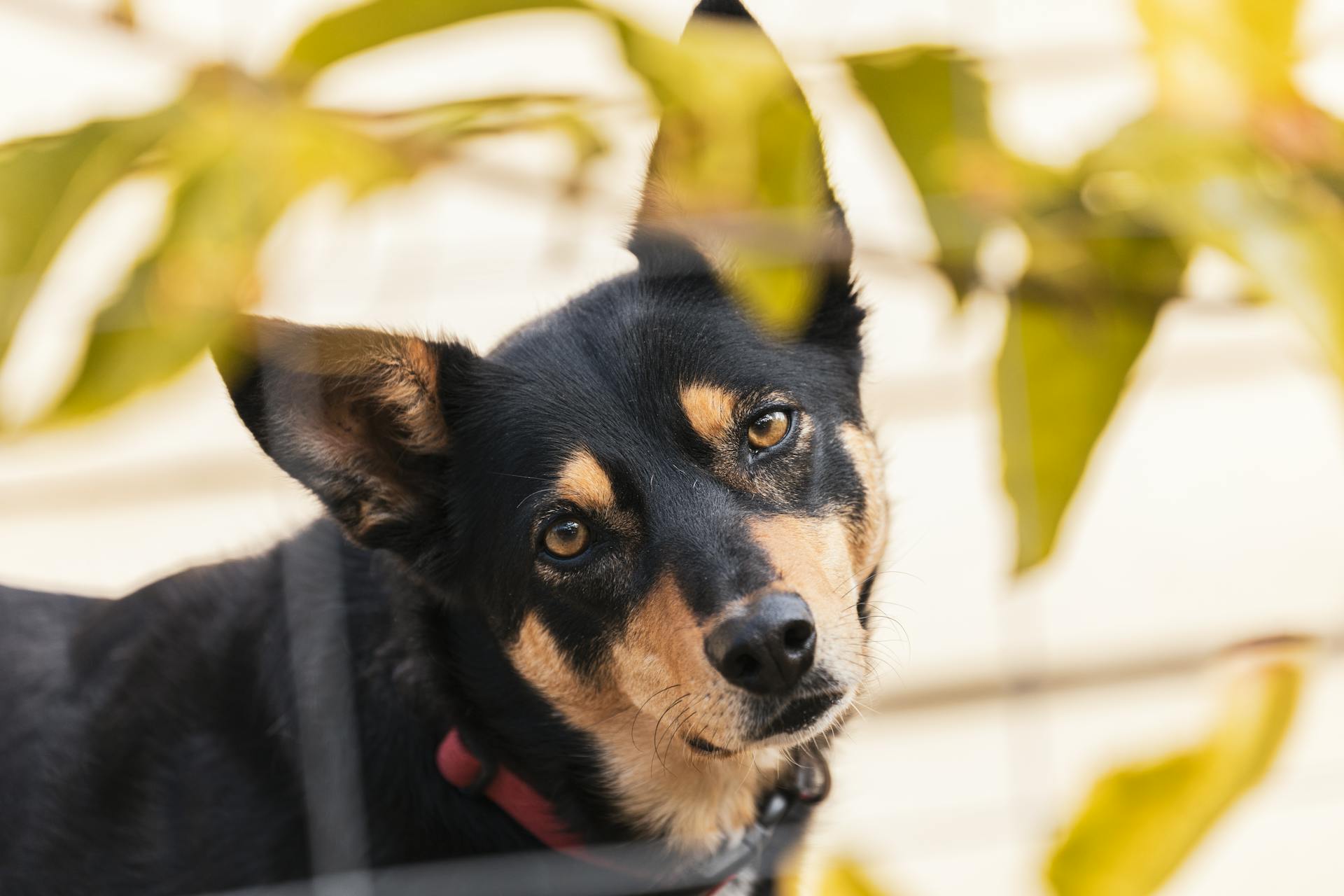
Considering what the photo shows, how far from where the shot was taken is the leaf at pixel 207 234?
0.67 m

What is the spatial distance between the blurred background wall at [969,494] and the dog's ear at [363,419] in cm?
89

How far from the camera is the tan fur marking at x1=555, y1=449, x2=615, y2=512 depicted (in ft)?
5.29

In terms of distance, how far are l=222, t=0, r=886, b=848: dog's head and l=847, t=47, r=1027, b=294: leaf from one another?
2.41 ft

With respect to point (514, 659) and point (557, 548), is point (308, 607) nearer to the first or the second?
point (514, 659)

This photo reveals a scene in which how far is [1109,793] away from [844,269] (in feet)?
3.96

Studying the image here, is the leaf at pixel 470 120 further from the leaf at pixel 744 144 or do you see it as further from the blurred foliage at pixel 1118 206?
the blurred foliage at pixel 1118 206

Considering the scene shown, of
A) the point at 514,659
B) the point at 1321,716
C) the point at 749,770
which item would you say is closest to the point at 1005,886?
the point at 1321,716

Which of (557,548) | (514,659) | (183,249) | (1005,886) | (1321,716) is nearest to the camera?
(183,249)

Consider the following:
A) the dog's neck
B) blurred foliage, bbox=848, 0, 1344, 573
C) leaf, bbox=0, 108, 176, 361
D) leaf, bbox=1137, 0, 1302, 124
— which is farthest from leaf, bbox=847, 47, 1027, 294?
the dog's neck

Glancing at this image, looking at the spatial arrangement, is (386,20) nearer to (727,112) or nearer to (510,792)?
(727,112)

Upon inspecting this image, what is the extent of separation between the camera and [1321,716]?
3.40 meters

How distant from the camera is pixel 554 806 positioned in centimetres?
183

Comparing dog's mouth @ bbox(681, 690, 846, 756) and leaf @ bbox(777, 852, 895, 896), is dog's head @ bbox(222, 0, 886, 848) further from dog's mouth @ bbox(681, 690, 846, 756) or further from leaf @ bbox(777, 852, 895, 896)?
leaf @ bbox(777, 852, 895, 896)

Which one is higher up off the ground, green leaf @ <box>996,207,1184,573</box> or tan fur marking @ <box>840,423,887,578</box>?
green leaf @ <box>996,207,1184,573</box>
